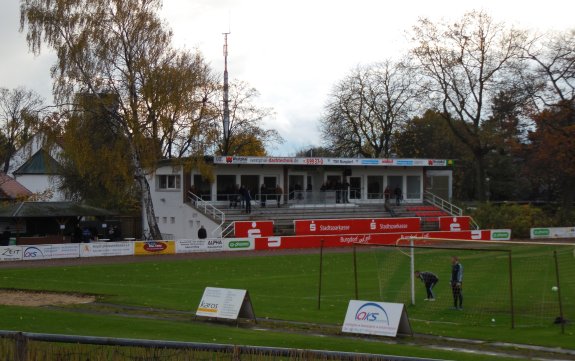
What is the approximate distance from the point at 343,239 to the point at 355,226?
3.14 meters

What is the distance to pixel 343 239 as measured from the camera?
52.9 meters

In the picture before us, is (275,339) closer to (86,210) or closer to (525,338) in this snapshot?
(525,338)

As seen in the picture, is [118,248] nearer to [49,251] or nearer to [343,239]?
[49,251]

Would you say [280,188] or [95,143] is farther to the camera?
[280,188]

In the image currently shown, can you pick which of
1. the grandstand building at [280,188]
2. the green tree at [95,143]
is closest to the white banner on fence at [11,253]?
the green tree at [95,143]

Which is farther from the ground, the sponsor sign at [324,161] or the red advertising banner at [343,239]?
the sponsor sign at [324,161]

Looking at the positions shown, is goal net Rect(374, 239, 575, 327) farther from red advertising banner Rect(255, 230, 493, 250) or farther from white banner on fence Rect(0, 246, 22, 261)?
Result: white banner on fence Rect(0, 246, 22, 261)

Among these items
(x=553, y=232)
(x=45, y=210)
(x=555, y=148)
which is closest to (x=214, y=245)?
(x=45, y=210)

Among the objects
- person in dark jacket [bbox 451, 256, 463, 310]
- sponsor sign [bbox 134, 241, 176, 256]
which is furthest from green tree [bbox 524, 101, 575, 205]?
person in dark jacket [bbox 451, 256, 463, 310]

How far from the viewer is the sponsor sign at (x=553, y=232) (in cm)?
6026

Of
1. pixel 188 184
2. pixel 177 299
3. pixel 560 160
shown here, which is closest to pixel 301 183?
pixel 188 184

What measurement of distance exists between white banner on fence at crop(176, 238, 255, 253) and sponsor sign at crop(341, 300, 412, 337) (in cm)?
2724

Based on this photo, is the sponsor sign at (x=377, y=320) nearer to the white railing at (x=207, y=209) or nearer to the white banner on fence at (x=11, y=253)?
the white banner on fence at (x=11, y=253)

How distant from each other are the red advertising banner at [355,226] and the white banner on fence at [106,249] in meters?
12.6
